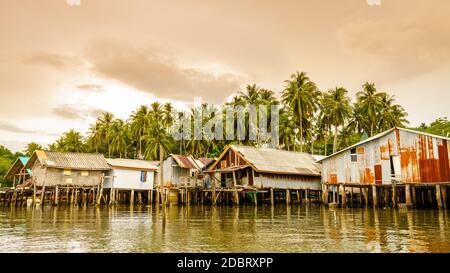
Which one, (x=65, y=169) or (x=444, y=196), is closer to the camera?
(x=444, y=196)

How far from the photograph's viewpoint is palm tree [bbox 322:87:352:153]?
167ft

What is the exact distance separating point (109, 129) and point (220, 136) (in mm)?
19550

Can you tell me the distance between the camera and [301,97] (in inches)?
1977

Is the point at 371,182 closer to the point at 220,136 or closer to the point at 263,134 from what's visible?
the point at 263,134

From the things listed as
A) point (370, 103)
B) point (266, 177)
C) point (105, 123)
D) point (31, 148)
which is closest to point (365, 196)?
point (266, 177)

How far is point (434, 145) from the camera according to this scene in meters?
26.6

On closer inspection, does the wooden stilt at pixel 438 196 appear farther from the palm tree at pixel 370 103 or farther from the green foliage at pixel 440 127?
the green foliage at pixel 440 127

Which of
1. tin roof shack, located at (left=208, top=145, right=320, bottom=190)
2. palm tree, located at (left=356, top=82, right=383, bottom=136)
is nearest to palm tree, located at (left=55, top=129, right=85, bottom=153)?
tin roof shack, located at (left=208, top=145, right=320, bottom=190)

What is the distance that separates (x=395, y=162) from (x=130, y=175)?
28406mm

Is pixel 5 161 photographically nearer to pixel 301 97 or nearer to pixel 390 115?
pixel 301 97

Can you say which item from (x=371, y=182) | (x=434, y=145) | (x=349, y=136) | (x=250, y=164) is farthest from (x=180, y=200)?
(x=349, y=136)

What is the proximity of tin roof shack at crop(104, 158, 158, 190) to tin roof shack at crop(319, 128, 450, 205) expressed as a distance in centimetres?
2163

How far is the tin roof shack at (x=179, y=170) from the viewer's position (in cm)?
4409

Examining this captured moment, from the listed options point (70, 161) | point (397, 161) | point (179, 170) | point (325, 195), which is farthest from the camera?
point (179, 170)
